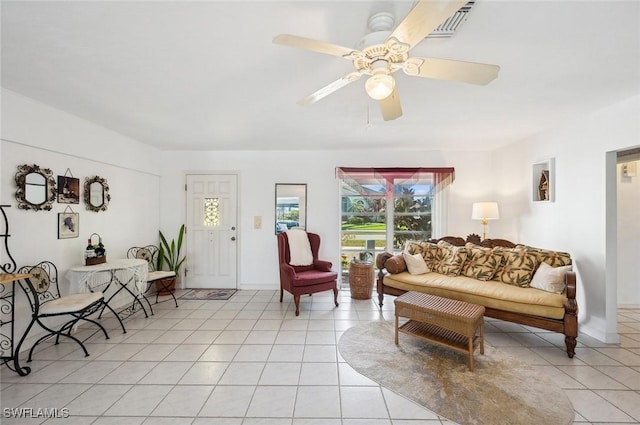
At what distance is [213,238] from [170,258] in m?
0.74

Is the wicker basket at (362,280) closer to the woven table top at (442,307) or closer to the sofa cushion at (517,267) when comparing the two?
the woven table top at (442,307)

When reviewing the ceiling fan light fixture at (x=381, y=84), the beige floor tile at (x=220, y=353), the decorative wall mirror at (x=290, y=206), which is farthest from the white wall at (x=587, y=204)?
the beige floor tile at (x=220, y=353)

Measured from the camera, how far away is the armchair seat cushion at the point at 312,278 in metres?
3.54

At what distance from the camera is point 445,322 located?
2.39m

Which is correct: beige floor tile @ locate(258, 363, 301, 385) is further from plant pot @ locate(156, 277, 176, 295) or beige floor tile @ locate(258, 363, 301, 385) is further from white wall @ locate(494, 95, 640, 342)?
white wall @ locate(494, 95, 640, 342)

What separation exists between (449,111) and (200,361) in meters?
3.49

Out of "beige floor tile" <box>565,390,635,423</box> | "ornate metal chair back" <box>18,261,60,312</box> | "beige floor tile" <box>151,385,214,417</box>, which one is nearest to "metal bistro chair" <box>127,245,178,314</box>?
"ornate metal chair back" <box>18,261,60,312</box>

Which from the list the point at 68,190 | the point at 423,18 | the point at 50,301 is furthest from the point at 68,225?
→ the point at 423,18

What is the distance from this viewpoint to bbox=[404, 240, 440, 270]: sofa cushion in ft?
12.5

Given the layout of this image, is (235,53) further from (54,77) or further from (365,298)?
(365,298)

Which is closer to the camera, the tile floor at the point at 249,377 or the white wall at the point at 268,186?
the tile floor at the point at 249,377

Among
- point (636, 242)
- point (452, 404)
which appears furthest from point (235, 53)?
point (636, 242)

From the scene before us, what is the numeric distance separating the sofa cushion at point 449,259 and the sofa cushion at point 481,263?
6 centimetres

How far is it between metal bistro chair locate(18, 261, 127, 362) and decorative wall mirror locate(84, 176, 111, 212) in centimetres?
83
